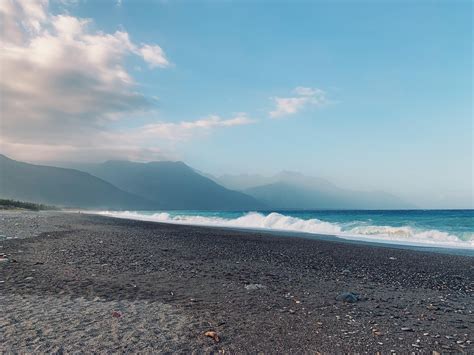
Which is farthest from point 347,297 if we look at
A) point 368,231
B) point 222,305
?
point 368,231

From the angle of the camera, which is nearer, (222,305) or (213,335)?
(213,335)

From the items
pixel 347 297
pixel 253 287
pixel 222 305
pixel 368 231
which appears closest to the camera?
pixel 222 305

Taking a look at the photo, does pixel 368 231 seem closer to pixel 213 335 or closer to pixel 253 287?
pixel 253 287

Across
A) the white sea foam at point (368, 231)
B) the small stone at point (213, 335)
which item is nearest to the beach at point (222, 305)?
the small stone at point (213, 335)

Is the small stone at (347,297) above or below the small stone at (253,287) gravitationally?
above

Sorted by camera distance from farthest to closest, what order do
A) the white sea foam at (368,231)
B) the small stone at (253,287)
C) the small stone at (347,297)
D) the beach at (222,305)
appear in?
the white sea foam at (368,231)
the small stone at (253,287)
the small stone at (347,297)
the beach at (222,305)

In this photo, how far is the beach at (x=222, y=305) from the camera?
513 cm

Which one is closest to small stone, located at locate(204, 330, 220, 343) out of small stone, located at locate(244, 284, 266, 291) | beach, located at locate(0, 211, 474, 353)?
beach, located at locate(0, 211, 474, 353)

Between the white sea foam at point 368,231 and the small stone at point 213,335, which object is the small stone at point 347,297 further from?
the white sea foam at point 368,231

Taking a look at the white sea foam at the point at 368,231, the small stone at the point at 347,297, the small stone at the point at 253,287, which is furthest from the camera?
the white sea foam at the point at 368,231

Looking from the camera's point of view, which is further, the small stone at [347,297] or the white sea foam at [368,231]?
the white sea foam at [368,231]

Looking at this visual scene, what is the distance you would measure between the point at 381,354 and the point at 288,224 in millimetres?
38370

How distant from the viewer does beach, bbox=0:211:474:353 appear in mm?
5129

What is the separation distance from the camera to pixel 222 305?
6957 millimetres
